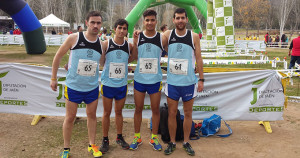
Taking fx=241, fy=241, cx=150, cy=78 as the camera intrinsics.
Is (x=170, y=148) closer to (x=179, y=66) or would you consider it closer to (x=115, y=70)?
(x=179, y=66)

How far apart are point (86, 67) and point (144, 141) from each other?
167 centimetres

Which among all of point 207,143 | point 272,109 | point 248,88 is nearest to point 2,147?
point 207,143

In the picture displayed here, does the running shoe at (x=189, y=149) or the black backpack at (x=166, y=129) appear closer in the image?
the running shoe at (x=189, y=149)

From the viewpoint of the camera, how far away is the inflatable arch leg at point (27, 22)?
994cm

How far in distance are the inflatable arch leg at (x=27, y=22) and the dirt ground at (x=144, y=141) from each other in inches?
262

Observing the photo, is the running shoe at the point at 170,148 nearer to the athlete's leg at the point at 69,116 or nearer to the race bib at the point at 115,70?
the race bib at the point at 115,70

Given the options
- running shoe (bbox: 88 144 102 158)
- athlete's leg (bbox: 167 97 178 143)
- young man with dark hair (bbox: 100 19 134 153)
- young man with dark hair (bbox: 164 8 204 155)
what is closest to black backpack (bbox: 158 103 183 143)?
athlete's leg (bbox: 167 97 178 143)

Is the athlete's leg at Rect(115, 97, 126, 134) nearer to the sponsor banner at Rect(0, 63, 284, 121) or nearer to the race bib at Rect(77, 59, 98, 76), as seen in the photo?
the race bib at Rect(77, 59, 98, 76)

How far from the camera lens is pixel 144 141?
162 inches

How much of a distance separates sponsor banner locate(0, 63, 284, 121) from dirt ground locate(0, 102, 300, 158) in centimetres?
28

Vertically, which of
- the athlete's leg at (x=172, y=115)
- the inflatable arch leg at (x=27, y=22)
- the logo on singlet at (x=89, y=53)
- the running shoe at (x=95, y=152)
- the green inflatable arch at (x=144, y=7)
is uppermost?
the green inflatable arch at (x=144, y=7)

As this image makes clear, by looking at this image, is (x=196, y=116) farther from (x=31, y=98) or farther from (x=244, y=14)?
(x=244, y=14)

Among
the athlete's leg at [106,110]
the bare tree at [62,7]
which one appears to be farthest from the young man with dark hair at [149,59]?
the bare tree at [62,7]

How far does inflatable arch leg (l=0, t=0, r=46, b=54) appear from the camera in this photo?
994cm
